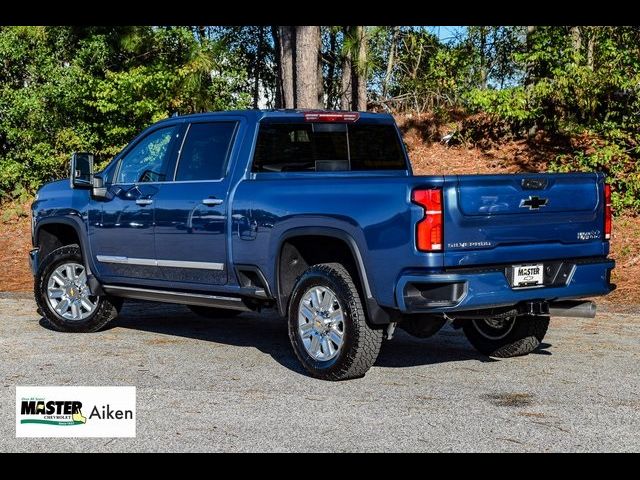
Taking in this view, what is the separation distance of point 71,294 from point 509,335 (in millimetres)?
4168

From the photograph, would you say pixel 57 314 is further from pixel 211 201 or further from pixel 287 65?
pixel 287 65

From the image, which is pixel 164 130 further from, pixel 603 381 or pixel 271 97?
pixel 271 97

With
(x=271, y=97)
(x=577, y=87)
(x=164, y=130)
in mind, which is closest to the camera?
(x=164, y=130)

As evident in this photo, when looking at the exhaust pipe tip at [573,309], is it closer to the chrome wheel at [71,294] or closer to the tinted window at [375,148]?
the tinted window at [375,148]

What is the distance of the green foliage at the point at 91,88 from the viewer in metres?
20.4

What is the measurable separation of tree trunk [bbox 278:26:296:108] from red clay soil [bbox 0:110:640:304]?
333cm

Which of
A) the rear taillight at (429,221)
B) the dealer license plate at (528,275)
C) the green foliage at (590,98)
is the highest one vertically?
the green foliage at (590,98)

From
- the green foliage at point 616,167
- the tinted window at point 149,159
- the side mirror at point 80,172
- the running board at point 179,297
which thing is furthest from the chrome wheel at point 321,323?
the green foliage at point 616,167

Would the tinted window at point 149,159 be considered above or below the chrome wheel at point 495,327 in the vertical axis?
above

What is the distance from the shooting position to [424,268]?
21.5 ft

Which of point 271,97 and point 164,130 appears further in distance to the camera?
point 271,97

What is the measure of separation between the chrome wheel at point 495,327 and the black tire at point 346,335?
1.43m

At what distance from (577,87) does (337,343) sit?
10919 millimetres
